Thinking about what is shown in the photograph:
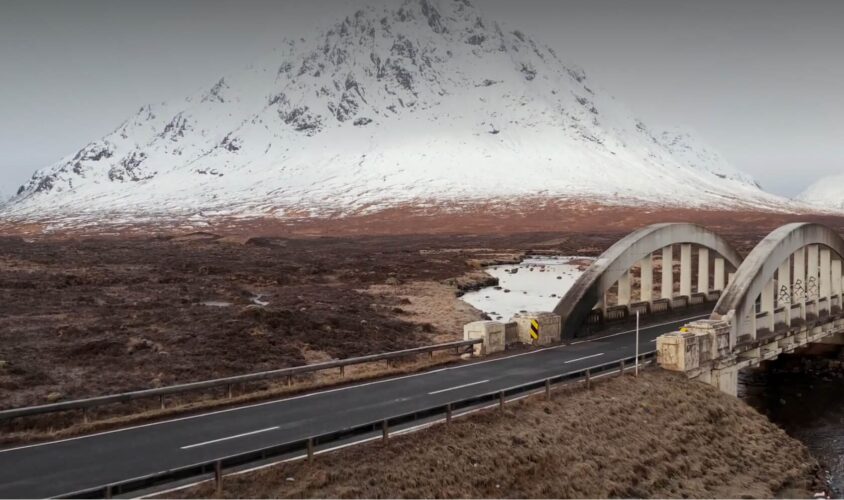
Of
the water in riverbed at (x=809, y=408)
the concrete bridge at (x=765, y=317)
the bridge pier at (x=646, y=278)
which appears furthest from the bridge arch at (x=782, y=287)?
the bridge pier at (x=646, y=278)

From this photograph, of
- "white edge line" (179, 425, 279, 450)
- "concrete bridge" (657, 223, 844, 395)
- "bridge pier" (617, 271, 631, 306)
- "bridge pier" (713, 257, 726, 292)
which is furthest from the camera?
"bridge pier" (713, 257, 726, 292)

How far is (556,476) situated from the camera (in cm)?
1694

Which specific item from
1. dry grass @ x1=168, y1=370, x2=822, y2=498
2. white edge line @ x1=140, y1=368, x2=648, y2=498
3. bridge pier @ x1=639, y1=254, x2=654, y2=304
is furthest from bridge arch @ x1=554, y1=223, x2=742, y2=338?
white edge line @ x1=140, y1=368, x2=648, y2=498

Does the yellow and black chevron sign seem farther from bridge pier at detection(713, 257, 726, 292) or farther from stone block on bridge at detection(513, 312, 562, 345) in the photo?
bridge pier at detection(713, 257, 726, 292)

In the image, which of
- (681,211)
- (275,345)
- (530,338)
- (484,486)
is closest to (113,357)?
(275,345)

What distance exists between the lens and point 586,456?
18297 millimetres

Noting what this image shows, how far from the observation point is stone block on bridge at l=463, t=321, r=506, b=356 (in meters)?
26.8

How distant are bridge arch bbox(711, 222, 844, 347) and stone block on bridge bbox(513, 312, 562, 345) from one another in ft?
19.9

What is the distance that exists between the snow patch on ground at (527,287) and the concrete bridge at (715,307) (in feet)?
36.3

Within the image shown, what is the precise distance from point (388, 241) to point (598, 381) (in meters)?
100

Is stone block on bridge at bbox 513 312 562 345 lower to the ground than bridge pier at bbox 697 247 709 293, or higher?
lower

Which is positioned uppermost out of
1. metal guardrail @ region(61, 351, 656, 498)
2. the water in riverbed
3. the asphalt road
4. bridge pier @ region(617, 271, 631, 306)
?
bridge pier @ region(617, 271, 631, 306)

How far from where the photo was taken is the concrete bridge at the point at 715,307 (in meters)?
26.1

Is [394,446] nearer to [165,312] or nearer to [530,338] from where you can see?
[530,338]
